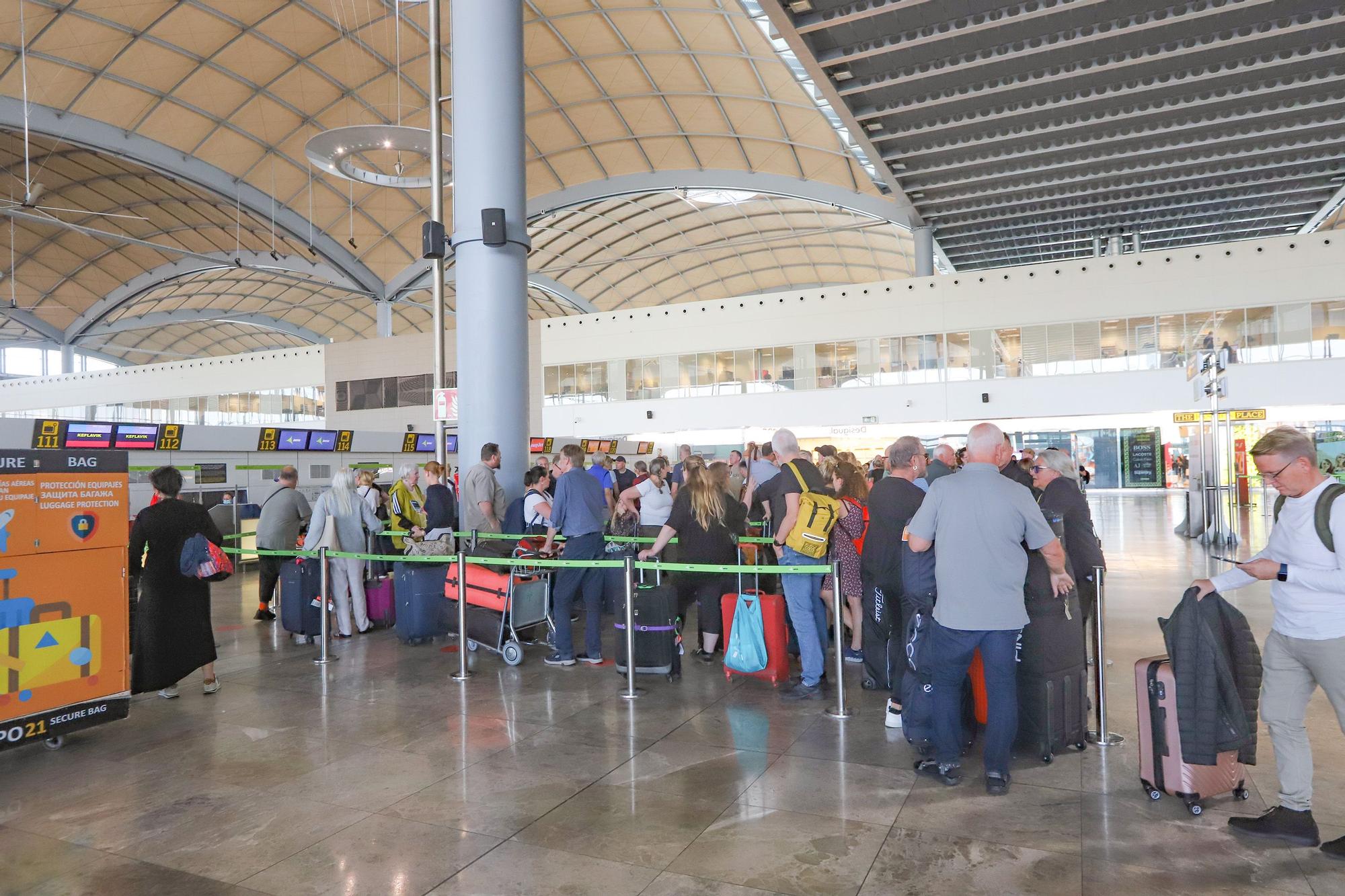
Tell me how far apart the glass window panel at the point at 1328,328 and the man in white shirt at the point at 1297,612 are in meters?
27.5

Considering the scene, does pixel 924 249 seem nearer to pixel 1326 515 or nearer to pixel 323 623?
pixel 323 623

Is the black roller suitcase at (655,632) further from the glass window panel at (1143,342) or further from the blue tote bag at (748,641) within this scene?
the glass window panel at (1143,342)

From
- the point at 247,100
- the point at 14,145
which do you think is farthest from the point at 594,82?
the point at 14,145

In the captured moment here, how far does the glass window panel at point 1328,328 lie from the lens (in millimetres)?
24547

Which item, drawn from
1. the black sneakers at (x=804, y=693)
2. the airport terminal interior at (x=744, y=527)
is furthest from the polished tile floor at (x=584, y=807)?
the black sneakers at (x=804, y=693)

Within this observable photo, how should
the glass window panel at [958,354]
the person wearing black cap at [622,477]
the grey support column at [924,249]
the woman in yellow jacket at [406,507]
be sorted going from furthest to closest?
1. the grey support column at [924,249]
2. the glass window panel at [958,354]
3. the person wearing black cap at [622,477]
4. the woman in yellow jacket at [406,507]

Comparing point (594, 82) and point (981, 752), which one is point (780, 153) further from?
point (981, 752)

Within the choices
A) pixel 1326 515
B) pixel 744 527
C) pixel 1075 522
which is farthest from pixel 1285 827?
pixel 744 527

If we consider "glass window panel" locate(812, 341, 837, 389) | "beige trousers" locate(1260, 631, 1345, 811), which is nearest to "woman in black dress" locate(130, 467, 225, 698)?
"beige trousers" locate(1260, 631, 1345, 811)

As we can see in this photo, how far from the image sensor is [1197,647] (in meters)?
3.62

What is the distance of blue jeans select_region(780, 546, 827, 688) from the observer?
5.88 metres

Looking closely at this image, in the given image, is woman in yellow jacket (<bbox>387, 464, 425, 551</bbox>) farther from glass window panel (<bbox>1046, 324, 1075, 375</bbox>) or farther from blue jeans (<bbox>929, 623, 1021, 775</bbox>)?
glass window panel (<bbox>1046, 324, 1075, 375</bbox>)

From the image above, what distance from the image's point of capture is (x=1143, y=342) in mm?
26484

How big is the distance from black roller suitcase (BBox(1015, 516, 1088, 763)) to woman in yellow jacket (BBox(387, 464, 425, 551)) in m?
7.40
